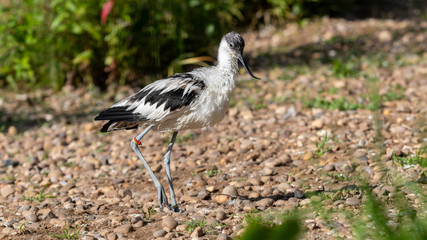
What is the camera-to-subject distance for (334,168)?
13.6 ft

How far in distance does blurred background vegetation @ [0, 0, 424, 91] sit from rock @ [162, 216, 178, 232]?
3405 millimetres

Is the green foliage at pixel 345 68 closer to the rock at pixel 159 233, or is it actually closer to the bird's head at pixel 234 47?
the bird's head at pixel 234 47

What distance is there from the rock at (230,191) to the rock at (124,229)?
31.7 inches

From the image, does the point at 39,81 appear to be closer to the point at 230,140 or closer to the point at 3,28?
the point at 3,28

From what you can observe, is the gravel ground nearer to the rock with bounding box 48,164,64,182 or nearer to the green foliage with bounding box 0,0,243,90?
the rock with bounding box 48,164,64,182

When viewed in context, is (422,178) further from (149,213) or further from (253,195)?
(149,213)

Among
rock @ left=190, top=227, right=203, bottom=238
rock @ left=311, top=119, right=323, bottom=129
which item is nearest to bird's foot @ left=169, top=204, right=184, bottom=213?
rock @ left=190, top=227, right=203, bottom=238

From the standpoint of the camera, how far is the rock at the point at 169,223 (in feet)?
11.0

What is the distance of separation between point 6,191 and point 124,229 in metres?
1.49

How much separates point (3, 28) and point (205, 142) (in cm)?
306

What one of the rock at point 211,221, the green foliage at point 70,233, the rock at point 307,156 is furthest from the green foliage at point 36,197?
the rock at point 307,156

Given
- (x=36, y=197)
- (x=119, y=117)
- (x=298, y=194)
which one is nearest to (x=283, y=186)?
(x=298, y=194)

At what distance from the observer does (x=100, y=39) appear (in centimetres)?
663

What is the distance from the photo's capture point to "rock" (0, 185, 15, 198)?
14.2ft
